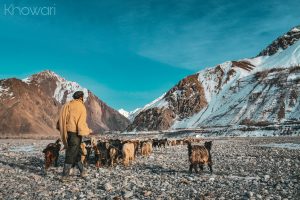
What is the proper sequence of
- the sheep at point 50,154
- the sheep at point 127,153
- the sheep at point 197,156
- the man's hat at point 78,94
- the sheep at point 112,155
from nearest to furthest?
the man's hat at point 78,94 < the sheep at point 197,156 < the sheep at point 50,154 < the sheep at point 112,155 < the sheep at point 127,153

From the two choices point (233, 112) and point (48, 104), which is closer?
point (233, 112)

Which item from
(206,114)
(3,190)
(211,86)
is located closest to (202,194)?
(3,190)

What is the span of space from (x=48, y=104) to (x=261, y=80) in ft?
315

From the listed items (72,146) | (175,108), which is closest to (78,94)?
(72,146)

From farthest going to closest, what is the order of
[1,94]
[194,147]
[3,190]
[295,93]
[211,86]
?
[211,86], [1,94], [295,93], [194,147], [3,190]

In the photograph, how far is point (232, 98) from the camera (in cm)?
15725

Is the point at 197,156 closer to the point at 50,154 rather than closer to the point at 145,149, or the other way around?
the point at 50,154

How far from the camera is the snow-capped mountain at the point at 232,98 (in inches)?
5246

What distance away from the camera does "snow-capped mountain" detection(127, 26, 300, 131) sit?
13325cm

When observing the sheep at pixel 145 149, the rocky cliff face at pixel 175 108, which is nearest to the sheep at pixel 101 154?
the sheep at pixel 145 149

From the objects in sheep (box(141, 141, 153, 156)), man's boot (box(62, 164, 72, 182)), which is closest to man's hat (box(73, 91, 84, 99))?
man's boot (box(62, 164, 72, 182))

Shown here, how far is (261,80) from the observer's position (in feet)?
511

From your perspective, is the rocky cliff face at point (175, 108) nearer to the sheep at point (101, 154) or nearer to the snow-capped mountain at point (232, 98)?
the snow-capped mountain at point (232, 98)

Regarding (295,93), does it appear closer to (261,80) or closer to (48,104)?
(261,80)
